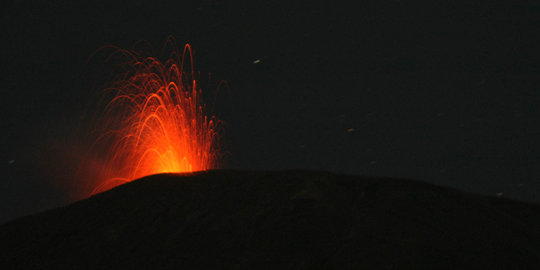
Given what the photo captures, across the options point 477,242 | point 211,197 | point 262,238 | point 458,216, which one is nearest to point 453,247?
point 477,242

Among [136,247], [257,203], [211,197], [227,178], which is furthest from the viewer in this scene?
[227,178]

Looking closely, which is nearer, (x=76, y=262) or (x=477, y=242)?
(x=477, y=242)

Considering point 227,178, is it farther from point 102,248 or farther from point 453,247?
point 453,247

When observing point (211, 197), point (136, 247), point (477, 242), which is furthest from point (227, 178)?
point (477, 242)

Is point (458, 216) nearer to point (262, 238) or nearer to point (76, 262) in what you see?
point (262, 238)

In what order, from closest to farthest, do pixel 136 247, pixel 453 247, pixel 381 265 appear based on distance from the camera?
pixel 381 265
pixel 453 247
pixel 136 247

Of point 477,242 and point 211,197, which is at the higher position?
point 211,197
